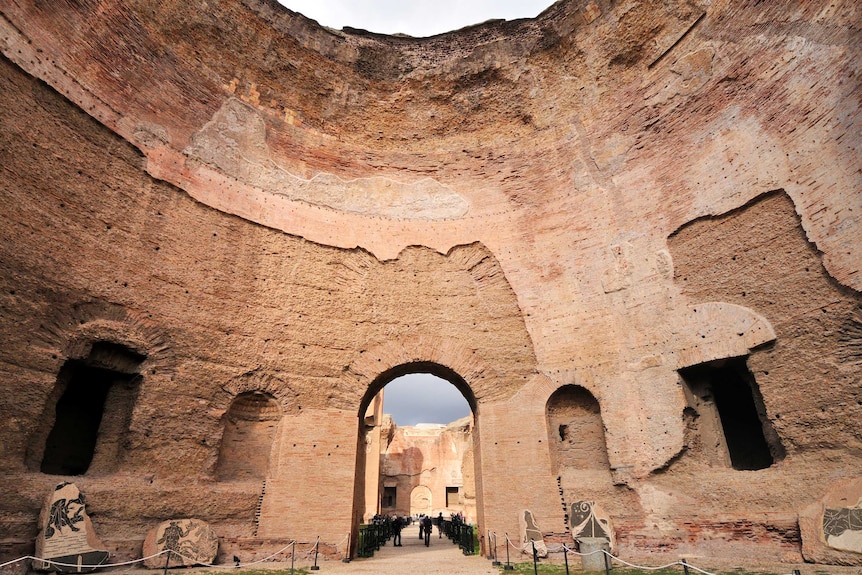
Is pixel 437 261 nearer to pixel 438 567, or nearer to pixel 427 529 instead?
pixel 438 567

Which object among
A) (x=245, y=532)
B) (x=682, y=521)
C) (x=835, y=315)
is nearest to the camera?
(x=835, y=315)

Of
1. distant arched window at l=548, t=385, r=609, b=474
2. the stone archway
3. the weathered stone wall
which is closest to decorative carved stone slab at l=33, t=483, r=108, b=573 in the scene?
distant arched window at l=548, t=385, r=609, b=474

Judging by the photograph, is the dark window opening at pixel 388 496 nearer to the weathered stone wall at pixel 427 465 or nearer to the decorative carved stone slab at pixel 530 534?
the weathered stone wall at pixel 427 465

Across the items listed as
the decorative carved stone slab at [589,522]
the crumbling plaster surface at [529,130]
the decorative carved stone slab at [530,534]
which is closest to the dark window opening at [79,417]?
the crumbling plaster surface at [529,130]

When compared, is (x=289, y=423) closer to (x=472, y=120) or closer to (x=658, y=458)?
(x=658, y=458)

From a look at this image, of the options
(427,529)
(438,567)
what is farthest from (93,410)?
(427,529)

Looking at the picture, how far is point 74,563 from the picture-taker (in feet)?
19.2

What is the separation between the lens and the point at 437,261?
1041 cm

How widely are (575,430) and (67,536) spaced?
770 centimetres

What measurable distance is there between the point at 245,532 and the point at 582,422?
19.7ft

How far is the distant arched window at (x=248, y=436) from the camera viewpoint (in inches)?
322

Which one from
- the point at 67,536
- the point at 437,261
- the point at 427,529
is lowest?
the point at 427,529

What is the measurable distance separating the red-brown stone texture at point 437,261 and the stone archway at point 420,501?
15.9 m

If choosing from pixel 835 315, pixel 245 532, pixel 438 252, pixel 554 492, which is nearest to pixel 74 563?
pixel 245 532
